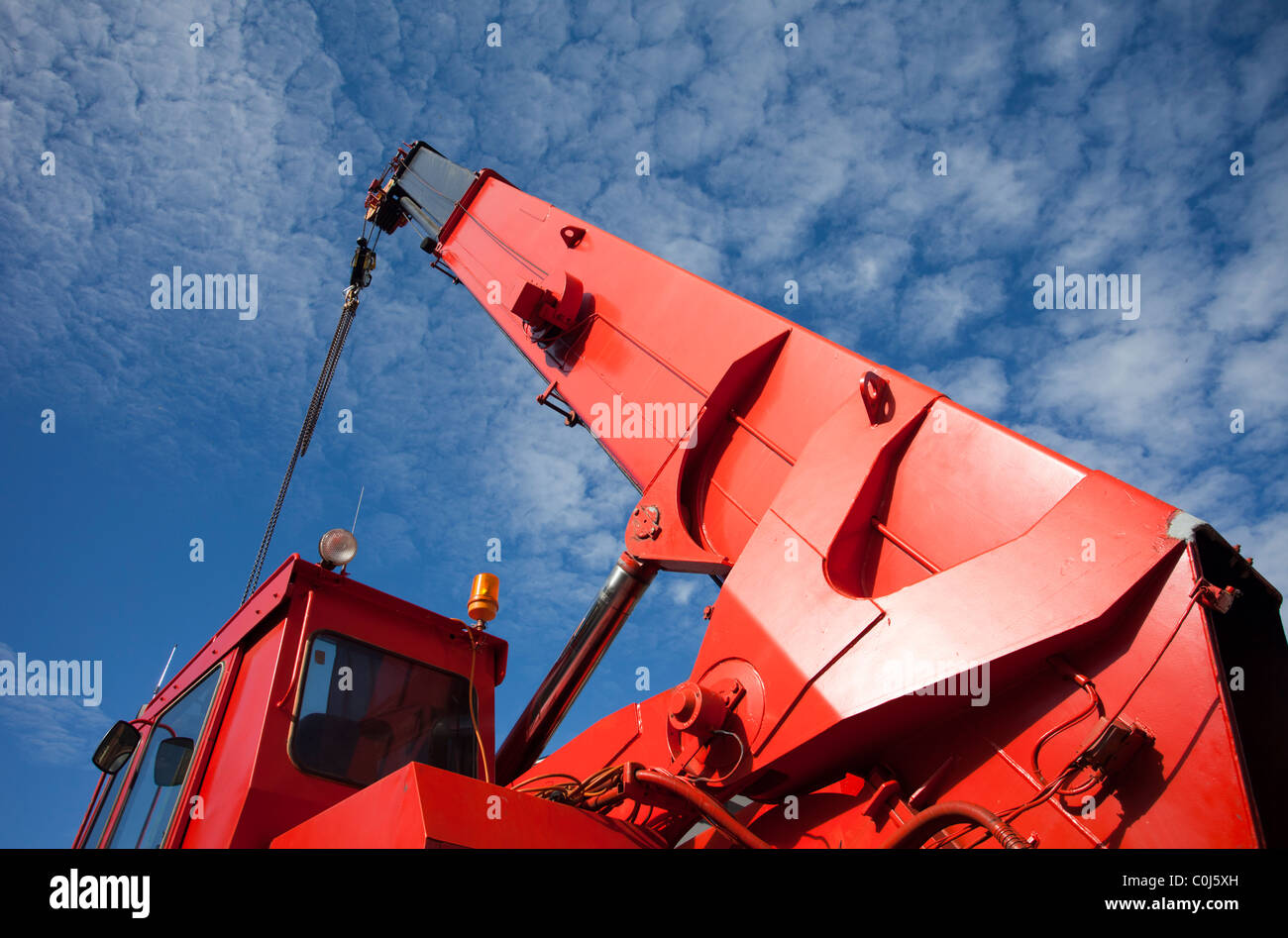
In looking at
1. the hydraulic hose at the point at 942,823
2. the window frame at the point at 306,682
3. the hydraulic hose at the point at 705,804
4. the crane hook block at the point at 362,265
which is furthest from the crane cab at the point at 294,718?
the crane hook block at the point at 362,265

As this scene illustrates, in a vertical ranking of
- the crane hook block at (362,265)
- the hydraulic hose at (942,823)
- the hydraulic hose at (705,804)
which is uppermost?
the crane hook block at (362,265)

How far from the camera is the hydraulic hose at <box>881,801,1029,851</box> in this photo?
1.86 metres

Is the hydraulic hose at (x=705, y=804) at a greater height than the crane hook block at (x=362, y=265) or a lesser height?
lesser

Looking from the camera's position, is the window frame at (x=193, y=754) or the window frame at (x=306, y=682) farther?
the window frame at (x=193, y=754)

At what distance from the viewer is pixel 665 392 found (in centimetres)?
364

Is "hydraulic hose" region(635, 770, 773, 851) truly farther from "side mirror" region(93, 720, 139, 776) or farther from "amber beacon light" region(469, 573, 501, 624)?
"side mirror" region(93, 720, 139, 776)

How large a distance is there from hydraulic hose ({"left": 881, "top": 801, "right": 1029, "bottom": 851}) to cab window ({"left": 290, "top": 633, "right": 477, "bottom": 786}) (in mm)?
2067

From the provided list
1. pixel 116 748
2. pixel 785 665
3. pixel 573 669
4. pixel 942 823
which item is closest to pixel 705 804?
pixel 785 665

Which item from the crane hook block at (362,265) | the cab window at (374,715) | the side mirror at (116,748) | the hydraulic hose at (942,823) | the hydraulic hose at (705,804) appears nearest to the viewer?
the hydraulic hose at (942,823)

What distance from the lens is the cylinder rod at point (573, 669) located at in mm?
3553

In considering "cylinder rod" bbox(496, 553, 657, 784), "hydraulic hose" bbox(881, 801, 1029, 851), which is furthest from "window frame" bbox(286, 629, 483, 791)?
"hydraulic hose" bbox(881, 801, 1029, 851)

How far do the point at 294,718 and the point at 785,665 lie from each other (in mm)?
1867

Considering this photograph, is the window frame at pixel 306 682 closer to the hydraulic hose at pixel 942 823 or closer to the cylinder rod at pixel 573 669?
the cylinder rod at pixel 573 669
